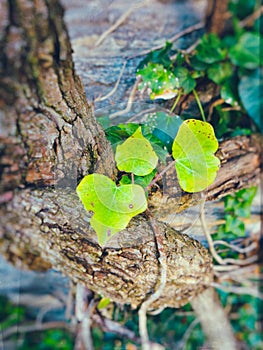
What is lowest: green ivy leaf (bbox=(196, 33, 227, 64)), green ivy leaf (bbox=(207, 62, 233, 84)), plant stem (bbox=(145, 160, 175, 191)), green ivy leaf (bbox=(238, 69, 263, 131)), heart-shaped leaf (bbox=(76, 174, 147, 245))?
heart-shaped leaf (bbox=(76, 174, 147, 245))

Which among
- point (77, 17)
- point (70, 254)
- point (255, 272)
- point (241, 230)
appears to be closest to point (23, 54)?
point (70, 254)

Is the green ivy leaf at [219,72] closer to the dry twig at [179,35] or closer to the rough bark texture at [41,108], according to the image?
the dry twig at [179,35]

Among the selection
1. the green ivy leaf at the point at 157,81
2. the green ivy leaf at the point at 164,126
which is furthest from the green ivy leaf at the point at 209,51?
the green ivy leaf at the point at 164,126

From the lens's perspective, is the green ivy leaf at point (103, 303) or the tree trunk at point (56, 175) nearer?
the tree trunk at point (56, 175)

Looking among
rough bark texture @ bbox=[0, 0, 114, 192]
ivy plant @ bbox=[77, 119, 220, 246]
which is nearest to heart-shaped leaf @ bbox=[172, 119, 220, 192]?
ivy plant @ bbox=[77, 119, 220, 246]

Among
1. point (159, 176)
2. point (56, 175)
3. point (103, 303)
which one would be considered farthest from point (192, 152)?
point (103, 303)

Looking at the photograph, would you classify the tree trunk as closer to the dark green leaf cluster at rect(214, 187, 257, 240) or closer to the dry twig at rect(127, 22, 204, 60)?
the dark green leaf cluster at rect(214, 187, 257, 240)

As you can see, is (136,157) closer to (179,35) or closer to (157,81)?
(157,81)
